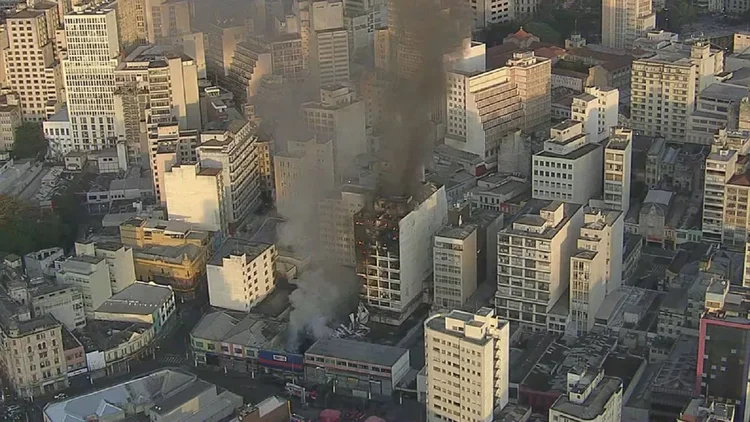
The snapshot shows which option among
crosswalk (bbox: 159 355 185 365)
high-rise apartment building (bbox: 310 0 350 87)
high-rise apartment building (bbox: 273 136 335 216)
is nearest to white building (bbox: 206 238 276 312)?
crosswalk (bbox: 159 355 185 365)

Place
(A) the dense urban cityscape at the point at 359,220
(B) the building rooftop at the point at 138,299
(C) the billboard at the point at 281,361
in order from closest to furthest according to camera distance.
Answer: (A) the dense urban cityscape at the point at 359,220
(C) the billboard at the point at 281,361
(B) the building rooftop at the point at 138,299

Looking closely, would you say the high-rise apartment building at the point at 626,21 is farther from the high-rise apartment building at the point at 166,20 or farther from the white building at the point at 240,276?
the white building at the point at 240,276

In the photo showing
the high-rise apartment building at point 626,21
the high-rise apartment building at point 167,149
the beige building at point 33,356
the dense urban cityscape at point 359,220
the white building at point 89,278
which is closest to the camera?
the dense urban cityscape at point 359,220

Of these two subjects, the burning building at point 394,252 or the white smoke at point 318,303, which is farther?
the burning building at point 394,252

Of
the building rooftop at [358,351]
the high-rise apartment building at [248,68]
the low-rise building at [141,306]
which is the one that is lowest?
the building rooftop at [358,351]

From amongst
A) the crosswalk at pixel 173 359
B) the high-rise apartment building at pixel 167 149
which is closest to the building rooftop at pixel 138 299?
the crosswalk at pixel 173 359

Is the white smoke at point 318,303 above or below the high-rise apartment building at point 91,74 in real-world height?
below

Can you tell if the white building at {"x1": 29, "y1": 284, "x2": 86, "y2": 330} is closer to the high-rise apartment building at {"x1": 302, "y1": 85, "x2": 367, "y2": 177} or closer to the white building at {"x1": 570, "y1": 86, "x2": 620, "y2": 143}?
the high-rise apartment building at {"x1": 302, "y1": 85, "x2": 367, "y2": 177}

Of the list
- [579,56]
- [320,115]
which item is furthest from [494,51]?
[320,115]

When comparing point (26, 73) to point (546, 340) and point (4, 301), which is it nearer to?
point (4, 301)
